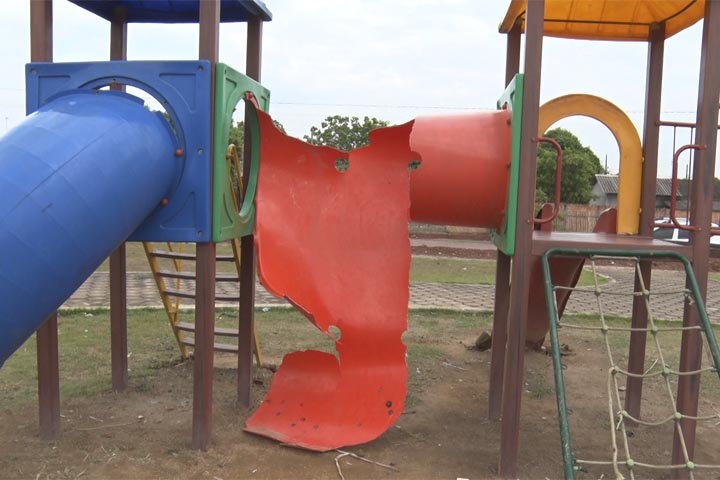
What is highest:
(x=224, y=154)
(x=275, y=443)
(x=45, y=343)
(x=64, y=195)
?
(x=224, y=154)

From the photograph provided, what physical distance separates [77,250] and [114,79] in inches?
58.1

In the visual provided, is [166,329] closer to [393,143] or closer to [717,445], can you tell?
[393,143]

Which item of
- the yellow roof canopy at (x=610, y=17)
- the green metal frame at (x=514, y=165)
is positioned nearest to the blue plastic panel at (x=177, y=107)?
the green metal frame at (x=514, y=165)

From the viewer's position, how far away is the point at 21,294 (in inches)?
130

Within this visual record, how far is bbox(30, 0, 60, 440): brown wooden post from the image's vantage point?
15.0ft

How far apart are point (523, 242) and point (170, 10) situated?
3.81m

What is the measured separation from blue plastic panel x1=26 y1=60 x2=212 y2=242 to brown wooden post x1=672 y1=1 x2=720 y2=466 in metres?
3.22

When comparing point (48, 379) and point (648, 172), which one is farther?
point (648, 172)

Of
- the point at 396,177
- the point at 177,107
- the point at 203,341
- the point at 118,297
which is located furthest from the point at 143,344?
the point at 396,177

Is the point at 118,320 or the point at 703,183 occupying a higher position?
the point at 703,183

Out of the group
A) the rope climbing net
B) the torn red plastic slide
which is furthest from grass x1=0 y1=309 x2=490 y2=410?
the rope climbing net

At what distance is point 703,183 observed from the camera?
427 centimetres

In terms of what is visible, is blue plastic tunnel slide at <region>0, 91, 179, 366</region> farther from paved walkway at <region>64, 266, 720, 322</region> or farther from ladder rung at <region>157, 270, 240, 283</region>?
paved walkway at <region>64, 266, 720, 322</region>

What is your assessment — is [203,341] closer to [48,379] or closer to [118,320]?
[48,379]
